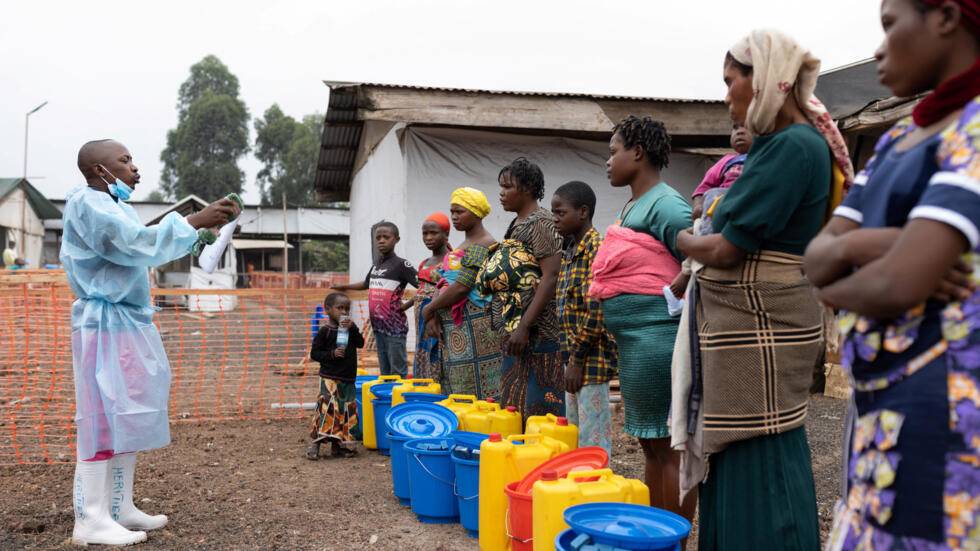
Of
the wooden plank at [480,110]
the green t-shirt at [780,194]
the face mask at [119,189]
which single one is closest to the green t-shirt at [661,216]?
the green t-shirt at [780,194]

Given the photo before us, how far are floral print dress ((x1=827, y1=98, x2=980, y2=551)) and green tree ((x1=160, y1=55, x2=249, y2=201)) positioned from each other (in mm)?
60709

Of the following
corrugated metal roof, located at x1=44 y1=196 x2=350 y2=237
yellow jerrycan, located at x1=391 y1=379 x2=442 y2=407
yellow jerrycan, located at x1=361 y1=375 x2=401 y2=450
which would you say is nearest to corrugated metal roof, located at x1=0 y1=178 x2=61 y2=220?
corrugated metal roof, located at x1=44 y1=196 x2=350 y2=237

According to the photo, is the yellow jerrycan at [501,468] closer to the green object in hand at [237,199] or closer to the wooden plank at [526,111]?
the green object in hand at [237,199]

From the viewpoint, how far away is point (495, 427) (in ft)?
13.1

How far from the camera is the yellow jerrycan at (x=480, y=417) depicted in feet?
13.2

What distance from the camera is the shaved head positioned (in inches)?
148

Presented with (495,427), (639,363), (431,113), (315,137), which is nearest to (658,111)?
(431,113)

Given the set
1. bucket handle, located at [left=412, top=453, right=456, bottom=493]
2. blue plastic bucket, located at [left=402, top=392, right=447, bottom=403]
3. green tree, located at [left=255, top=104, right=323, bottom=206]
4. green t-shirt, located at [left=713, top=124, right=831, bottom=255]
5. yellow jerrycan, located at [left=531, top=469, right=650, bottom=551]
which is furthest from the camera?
green tree, located at [left=255, top=104, right=323, bottom=206]

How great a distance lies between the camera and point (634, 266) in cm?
293

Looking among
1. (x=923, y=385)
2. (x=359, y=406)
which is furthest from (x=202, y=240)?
(x=923, y=385)

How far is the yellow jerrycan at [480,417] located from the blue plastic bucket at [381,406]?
1.11m

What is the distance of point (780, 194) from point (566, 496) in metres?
1.24

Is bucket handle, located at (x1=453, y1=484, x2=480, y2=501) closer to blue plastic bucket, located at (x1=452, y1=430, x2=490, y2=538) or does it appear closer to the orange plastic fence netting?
blue plastic bucket, located at (x1=452, y1=430, x2=490, y2=538)

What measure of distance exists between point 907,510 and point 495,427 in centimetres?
273
